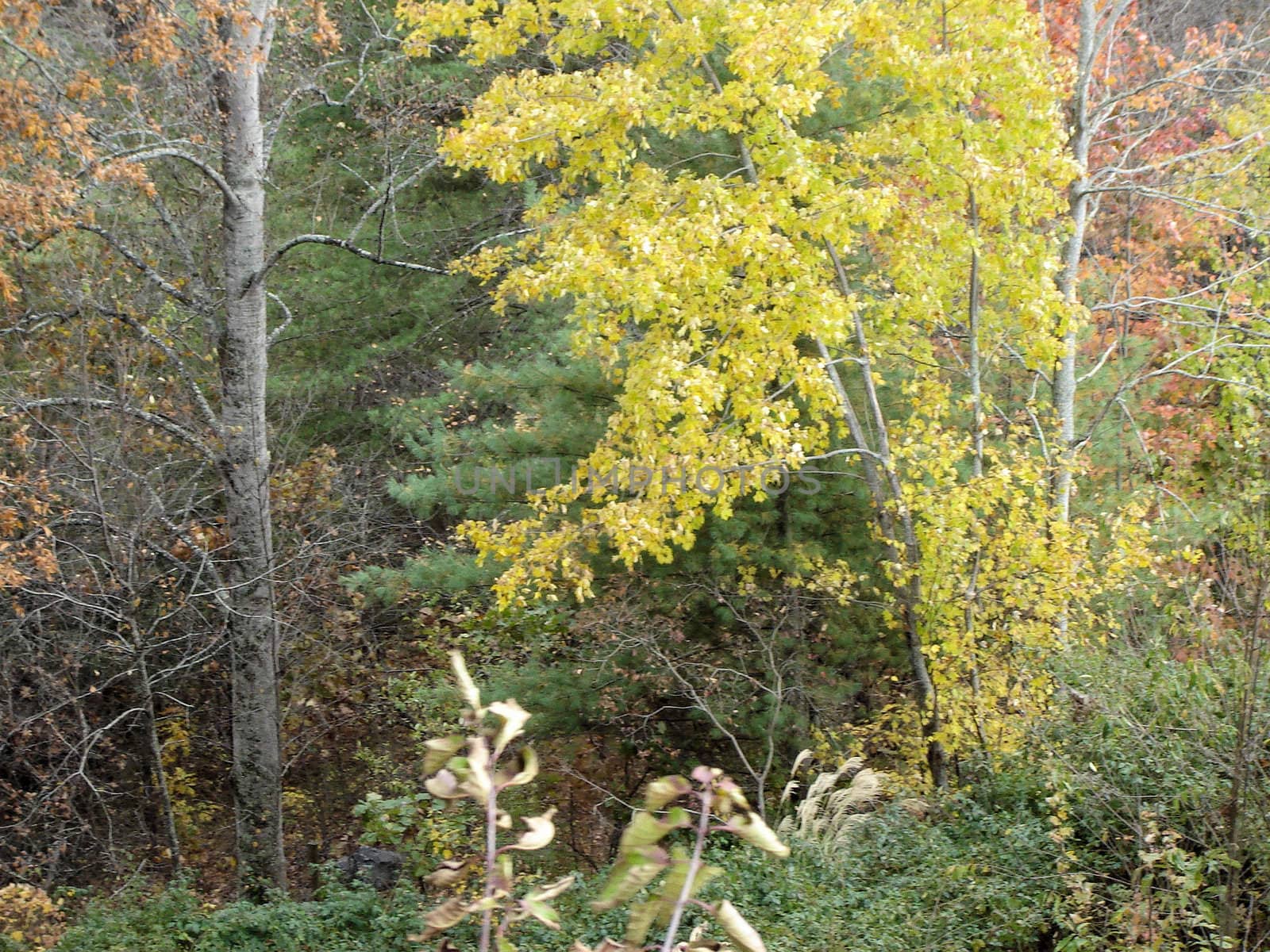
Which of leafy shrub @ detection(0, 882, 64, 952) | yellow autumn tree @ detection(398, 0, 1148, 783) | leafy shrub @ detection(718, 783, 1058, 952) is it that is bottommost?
leafy shrub @ detection(0, 882, 64, 952)

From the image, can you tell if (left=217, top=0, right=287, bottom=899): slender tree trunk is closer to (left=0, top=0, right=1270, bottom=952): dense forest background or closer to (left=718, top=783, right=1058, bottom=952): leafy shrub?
(left=0, top=0, right=1270, bottom=952): dense forest background

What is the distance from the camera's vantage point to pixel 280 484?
1125 centimetres

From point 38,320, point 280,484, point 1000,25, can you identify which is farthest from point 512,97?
point 280,484

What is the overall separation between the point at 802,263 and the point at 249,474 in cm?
505

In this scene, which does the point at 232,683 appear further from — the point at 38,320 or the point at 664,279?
the point at 664,279

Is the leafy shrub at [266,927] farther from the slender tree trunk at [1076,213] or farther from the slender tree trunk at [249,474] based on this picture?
the slender tree trunk at [1076,213]

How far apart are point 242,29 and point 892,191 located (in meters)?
5.40

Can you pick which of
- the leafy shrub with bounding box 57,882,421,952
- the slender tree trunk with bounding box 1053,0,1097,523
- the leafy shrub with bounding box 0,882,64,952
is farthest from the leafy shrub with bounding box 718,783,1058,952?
the leafy shrub with bounding box 0,882,64,952

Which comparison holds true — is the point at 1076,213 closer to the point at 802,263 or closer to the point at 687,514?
the point at 802,263

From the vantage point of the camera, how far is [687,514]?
308 inches

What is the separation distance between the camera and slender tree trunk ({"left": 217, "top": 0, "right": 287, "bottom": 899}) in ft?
31.7

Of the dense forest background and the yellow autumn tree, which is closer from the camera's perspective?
the dense forest background

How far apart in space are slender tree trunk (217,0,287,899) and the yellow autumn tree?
80.3 inches

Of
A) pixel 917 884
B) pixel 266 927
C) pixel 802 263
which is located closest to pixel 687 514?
pixel 802 263
